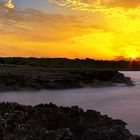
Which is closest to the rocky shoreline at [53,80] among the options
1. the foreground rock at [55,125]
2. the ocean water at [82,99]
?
the ocean water at [82,99]

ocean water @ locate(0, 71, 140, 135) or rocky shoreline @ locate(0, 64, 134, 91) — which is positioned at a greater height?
rocky shoreline @ locate(0, 64, 134, 91)

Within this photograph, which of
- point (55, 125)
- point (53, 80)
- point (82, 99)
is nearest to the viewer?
point (55, 125)

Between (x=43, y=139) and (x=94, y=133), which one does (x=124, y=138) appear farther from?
(x=43, y=139)

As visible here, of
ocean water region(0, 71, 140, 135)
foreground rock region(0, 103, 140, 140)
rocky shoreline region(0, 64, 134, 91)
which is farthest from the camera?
rocky shoreline region(0, 64, 134, 91)

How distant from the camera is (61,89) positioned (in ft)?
131

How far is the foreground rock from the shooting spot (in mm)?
8156

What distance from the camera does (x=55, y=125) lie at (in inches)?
376

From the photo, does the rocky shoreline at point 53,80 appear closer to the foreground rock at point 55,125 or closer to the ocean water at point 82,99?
the ocean water at point 82,99

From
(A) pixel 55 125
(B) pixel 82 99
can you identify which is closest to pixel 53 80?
(B) pixel 82 99

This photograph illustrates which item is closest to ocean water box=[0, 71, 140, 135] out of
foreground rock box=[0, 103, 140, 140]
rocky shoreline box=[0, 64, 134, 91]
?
rocky shoreline box=[0, 64, 134, 91]

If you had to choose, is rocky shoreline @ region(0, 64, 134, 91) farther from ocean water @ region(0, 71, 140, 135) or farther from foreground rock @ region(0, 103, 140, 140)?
foreground rock @ region(0, 103, 140, 140)

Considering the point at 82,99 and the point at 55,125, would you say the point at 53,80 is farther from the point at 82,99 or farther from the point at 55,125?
the point at 55,125

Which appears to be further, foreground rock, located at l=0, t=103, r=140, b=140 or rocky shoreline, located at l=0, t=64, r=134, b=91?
Result: rocky shoreline, located at l=0, t=64, r=134, b=91

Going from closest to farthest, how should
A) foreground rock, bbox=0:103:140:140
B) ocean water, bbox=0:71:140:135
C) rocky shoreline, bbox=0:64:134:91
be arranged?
foreground rock, bbox=0:103:140:140
ocean water, bbox=0:71:140:135
rocky shoreline, bbox=0:64:134:91
